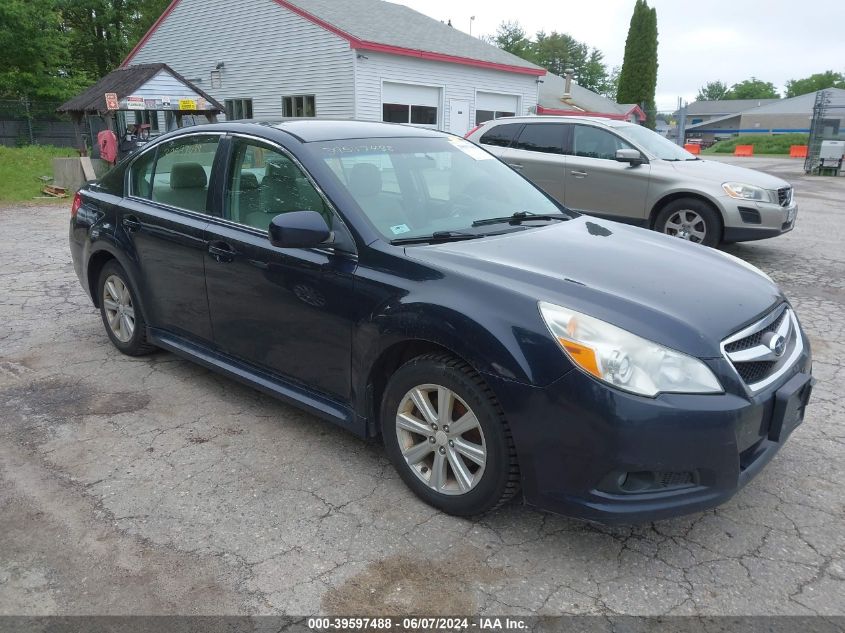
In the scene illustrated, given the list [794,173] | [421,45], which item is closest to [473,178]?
[421,45]

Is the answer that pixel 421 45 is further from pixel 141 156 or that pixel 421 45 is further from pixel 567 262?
pixel 567 262

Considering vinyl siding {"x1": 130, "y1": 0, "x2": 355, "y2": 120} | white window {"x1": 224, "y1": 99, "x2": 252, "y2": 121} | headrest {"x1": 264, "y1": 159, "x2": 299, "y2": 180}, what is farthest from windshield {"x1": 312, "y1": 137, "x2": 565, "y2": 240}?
white window {"x1": 224, "y1": 99, "x2": 252, "y2": 121}

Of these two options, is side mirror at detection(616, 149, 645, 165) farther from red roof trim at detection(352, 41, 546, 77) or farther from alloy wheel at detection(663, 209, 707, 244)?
red roof trim at detection(352, 41, 546, 77)

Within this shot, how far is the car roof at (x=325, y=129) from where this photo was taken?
3.68 metres

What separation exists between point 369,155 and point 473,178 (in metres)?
0.65

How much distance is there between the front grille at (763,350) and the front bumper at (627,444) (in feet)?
0.25

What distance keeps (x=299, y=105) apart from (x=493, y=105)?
268 inches

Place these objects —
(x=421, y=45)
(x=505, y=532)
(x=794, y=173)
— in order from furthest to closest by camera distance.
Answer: (x=794, y=173)
(x=421, y=45)
(x=505, y=532)

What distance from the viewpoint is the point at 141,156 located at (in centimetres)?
464

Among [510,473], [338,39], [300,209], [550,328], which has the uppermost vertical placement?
[338,39]

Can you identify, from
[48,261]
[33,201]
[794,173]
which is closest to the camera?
[48,261]

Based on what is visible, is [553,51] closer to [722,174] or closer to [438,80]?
[438,80]

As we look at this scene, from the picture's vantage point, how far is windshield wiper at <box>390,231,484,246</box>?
3.15 meters

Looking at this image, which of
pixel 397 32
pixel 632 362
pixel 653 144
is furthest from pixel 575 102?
pixel 632 362
